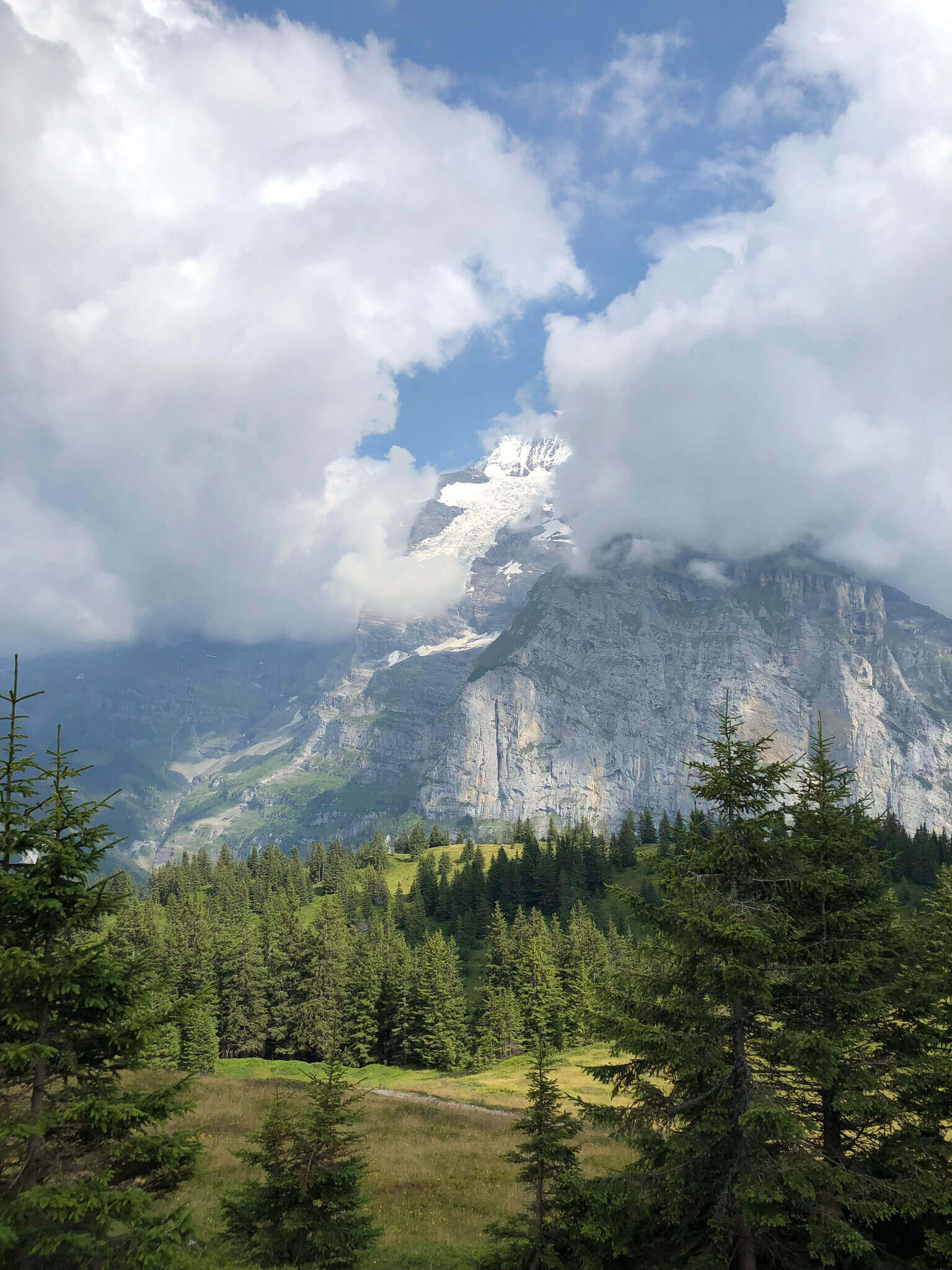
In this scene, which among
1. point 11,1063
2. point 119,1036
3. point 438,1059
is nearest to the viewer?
point 11,1063

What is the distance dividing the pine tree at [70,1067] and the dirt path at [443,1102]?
41.1m

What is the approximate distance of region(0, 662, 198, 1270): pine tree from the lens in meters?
10.4

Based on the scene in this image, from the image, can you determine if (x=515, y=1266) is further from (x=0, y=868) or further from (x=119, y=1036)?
(x=0, y=868)

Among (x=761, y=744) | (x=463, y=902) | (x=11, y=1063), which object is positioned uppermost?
(x=761, y=744)

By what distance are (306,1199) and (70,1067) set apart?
9413mm

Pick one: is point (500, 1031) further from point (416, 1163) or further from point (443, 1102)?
point (416, 1163)

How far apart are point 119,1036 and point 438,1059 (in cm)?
7920

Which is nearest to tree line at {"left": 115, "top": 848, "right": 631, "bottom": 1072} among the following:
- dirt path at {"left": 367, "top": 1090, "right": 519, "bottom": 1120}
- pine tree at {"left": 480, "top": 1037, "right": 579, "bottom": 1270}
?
dirt path at {"left": 367, "top": 1090, "right": 519, "bottom": 1120}

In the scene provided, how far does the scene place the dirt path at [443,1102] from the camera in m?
50.6

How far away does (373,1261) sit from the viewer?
22062 millimetres

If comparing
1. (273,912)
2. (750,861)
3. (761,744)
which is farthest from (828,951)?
(273,912)

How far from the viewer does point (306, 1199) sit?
57.2 ft

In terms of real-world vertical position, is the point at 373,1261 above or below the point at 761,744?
below

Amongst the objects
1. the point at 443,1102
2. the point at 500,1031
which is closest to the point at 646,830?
the point at 500,1031
